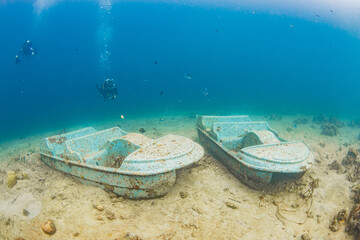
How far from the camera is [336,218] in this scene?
12.2ft

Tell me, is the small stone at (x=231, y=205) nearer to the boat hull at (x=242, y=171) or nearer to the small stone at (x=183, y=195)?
the boat hull at (x=242, y=171)

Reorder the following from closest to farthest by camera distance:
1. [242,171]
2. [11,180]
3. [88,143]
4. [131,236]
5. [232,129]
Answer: [131,236], [242,171], [11,180], [88,143], [232,129]

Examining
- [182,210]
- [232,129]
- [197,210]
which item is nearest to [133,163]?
[182,210]

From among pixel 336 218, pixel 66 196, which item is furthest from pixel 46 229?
pixel 336 218

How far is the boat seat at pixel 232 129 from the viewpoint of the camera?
20.9 ft

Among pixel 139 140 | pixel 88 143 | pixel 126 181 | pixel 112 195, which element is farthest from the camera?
pixel 88 143

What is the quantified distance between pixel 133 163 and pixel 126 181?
0.48 meters

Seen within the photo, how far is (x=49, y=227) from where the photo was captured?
3.21 meters

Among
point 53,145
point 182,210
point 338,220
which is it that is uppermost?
point 53,145

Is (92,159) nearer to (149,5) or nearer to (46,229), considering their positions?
(46,229)

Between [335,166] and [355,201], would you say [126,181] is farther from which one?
[335,166]

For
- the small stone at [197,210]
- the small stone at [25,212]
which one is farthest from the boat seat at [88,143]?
the small stone at [197,210]

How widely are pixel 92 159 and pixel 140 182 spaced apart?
1974 millimetres

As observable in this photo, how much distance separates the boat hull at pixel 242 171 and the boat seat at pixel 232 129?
1.71ft
